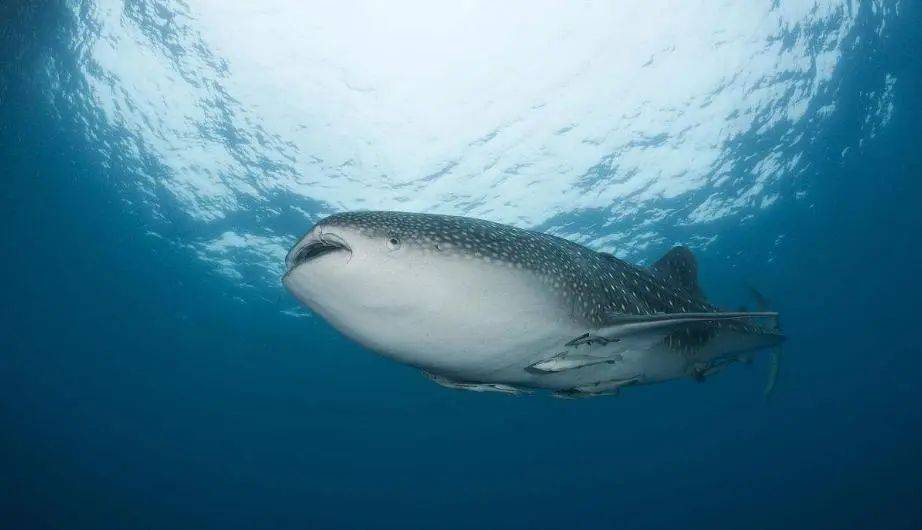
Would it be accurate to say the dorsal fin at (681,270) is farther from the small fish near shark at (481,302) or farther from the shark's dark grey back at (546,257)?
the small fish near shark at (481,302)

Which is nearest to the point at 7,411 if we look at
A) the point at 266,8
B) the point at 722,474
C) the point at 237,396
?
the point at 237,396

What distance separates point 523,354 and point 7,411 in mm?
80823

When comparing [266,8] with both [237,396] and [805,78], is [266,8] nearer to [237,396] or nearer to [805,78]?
[805,78]

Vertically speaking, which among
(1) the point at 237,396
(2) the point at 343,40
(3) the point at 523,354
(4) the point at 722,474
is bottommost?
(4) the point at 722,474

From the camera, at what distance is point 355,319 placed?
2545mm

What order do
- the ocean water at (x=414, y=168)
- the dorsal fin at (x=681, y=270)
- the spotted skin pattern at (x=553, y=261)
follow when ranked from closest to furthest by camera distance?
the spotted skin pattern at (x=553, y=261)
the dorsal fin at (x=681, y=270)
the ocean water at (x=414, y=168)

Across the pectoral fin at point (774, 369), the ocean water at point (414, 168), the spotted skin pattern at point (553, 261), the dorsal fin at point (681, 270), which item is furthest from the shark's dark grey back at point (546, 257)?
the ocean water at point (414, 168)

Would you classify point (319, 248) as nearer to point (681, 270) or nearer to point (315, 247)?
point (315, 247)

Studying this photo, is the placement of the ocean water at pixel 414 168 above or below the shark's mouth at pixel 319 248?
above

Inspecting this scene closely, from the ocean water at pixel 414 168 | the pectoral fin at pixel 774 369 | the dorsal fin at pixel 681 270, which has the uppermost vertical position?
the ocean water at pixel 414 168

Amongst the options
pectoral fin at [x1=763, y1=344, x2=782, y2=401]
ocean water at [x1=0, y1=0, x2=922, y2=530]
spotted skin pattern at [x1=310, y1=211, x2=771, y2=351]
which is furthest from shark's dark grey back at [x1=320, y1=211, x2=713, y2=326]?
ocean water at [x1=0, y1=0, x2=922, y2=530]

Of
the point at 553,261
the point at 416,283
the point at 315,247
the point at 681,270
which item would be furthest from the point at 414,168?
the point at 416,283

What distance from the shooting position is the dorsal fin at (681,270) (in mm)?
6072

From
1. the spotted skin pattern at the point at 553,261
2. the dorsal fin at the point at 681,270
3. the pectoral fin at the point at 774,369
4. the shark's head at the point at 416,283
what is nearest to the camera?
the shark's head at the point at 416,283
